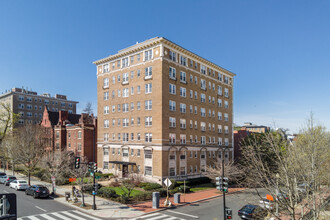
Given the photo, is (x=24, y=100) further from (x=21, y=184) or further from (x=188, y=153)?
(x=188, y=153)

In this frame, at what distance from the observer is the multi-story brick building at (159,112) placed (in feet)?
138

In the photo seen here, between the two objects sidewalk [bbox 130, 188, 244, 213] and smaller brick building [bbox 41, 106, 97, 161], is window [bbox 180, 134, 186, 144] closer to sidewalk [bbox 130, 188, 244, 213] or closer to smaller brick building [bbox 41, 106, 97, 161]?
sidewalk [bbox 130, 188, 244, 213]

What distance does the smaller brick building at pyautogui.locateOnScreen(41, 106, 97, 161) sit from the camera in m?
56.0

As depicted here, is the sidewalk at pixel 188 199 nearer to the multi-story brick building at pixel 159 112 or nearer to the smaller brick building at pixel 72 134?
the multi-story brick building at pixel 159 112

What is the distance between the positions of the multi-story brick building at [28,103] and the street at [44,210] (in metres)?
71.0

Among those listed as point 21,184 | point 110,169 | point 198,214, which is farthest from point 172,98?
point 21,184

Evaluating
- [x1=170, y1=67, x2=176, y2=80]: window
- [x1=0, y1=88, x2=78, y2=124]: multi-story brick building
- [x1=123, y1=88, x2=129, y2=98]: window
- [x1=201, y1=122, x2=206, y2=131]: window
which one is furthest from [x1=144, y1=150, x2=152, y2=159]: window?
[x1=0, y1=88, x2=78, y2=124]: multi-story brick building

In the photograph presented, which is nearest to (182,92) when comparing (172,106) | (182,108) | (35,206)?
(182,108)

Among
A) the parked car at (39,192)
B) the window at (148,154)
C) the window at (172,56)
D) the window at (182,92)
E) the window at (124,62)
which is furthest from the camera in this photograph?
the window at (124,62)

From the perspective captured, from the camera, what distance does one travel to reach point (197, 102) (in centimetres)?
4988

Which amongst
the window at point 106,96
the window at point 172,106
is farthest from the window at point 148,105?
the window at point 106,96

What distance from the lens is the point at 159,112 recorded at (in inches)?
1638

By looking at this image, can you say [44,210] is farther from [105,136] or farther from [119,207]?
[105,136]

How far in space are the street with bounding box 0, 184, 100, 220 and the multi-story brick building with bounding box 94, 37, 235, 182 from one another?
1700 cm
